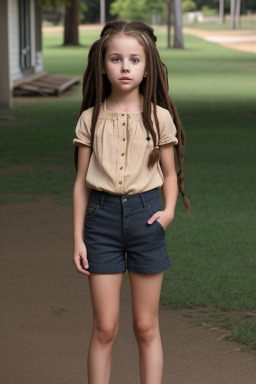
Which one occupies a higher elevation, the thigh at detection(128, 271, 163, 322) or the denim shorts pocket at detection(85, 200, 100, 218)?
the denim shorts pocket at detection(85, 200, 100, 218)

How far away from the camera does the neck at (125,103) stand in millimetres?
3367

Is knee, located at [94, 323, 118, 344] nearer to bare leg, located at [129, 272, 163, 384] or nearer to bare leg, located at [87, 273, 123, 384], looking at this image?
bare leg, located at [87, 273, 123, 384]

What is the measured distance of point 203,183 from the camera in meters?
10.2

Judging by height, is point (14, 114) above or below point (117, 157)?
below

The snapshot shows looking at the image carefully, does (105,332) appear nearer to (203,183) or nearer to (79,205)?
(79,205)

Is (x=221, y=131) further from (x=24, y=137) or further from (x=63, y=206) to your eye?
(x=63, y=206)

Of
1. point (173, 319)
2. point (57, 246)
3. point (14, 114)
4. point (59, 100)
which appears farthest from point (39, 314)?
point (59, 100)

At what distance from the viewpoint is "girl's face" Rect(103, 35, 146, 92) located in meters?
3.29

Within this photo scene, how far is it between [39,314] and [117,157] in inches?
89.0

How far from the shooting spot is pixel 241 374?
14.0 feet

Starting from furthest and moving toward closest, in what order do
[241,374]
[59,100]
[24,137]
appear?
[59,100] < [24,137] < [241,374]

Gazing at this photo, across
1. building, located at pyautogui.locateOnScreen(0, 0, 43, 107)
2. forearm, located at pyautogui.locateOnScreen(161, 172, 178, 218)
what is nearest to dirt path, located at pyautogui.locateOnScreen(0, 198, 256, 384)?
forearm, located at pyautogui.locateOnScreen(161, 172, 178, 218)

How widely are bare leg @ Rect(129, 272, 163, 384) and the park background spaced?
133 cm

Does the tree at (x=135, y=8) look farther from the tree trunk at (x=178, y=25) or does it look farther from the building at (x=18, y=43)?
the building at (x=18, y=43)
